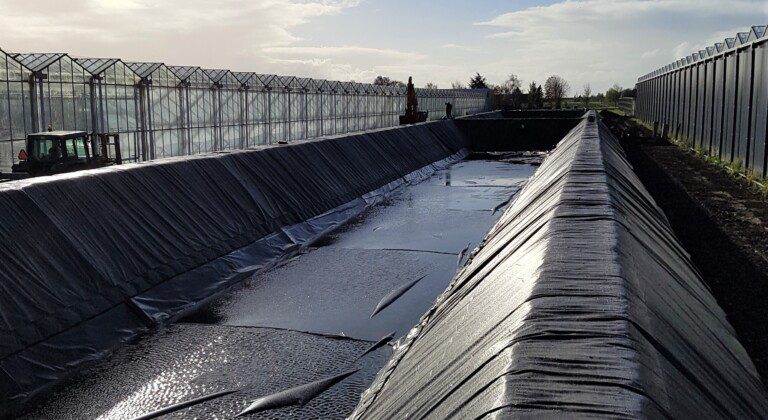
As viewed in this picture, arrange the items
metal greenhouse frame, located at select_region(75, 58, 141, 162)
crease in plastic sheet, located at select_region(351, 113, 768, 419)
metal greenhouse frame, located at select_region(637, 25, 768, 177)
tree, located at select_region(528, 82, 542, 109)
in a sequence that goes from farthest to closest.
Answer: tree, located at select_region(528, 82, 542, 109)
metal greenhouse frame, located at select_region(75, 58, 141, 162)
metal greenhouse frame, located at select_region(637, 25, 768, 177)
crease in plastic sheet, located at select_region(351, 113, 768, 419)

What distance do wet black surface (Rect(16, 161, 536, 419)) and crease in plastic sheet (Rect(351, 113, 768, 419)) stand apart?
1.14 m

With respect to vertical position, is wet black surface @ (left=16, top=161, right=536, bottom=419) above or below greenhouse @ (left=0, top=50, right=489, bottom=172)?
below

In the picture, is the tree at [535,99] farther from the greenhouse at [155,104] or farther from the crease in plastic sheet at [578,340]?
the crease in plastic sheet at [578,340]

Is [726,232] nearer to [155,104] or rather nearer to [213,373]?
[213,373]

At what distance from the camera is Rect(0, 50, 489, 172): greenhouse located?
19.5 metres

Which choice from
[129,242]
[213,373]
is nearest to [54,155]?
[129,242]

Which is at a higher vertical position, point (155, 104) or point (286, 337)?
point (155, 104)

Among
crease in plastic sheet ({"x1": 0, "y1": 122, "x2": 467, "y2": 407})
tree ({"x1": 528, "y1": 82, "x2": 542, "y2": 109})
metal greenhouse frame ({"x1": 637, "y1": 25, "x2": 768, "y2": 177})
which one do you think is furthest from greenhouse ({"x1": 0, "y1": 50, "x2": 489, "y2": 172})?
tree ({"x1": 528, "y1": 82, "x2": 542, "y2": 109})

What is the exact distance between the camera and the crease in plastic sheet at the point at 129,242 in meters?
7.11

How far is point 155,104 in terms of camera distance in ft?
80.8

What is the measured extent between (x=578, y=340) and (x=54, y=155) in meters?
17.2

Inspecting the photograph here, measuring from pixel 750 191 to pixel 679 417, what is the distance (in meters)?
15.2

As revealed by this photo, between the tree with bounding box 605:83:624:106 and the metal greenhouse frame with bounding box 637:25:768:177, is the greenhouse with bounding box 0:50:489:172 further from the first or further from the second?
the tree with bounding box 605:83:624:106

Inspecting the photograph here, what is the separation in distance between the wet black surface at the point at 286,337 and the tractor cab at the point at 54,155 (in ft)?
27.8
